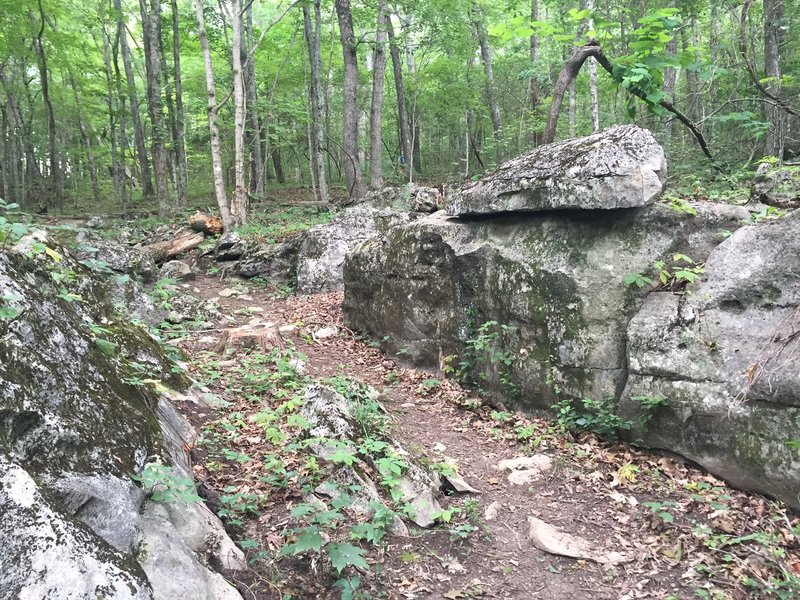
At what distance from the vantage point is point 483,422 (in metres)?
5.93

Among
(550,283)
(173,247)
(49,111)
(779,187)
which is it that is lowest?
(550,283)

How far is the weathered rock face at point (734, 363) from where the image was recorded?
3.89 m

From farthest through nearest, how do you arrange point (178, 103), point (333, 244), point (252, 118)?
point (252, 118), point (178, 103), point (333, 244)

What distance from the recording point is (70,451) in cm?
238

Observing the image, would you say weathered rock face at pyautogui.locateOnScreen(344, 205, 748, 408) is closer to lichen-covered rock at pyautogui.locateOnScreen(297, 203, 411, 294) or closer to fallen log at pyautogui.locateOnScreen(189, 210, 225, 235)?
lichen-covered rock at pyautogui.locateOnScreen(297, 203, 411, 294)

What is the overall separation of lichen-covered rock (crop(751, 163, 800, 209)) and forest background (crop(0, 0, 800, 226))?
1352mm

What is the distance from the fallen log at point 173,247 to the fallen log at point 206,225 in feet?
1.19

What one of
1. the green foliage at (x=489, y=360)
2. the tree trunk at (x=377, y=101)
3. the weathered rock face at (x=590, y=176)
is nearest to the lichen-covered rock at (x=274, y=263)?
the tree trunk at (x=377, y=101)

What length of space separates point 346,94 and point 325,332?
9504 millimetres

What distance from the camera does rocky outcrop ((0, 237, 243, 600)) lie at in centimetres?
187

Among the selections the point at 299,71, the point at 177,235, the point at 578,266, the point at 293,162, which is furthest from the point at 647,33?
the point at 293,162

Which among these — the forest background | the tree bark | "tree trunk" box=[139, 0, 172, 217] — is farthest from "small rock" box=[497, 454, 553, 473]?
"tree trunk" box=[139, 0, 172, 217]

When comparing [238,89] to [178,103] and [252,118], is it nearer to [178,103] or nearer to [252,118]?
[252,118]

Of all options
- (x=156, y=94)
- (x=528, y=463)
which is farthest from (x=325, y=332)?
(x=156, y=94)
